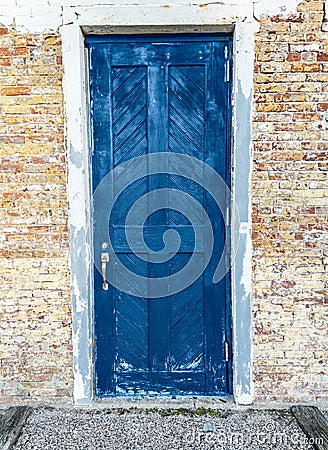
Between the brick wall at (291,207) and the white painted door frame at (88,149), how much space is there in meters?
0.08

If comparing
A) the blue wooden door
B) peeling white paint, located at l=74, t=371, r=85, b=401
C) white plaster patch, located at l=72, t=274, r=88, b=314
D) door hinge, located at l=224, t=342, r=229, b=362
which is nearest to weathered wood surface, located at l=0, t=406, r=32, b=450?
peeling white paint, located at l=74, t=371, r=85, b=401

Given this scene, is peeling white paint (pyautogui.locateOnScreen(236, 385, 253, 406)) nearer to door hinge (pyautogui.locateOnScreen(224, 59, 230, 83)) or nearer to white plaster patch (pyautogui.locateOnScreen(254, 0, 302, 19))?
door hinge (pyautogui.locateOnScreen(224, 59, 230, 83))

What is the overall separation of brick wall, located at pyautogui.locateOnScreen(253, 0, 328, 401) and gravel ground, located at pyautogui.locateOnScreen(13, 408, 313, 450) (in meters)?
0.30

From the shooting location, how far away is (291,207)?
3.37m

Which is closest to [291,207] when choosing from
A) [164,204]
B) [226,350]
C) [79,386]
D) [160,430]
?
[164,204]

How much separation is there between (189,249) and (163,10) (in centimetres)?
169

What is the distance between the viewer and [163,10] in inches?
125

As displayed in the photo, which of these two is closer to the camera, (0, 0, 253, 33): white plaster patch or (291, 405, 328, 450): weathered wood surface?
(291, 405, 328, 450): weathered wood surface

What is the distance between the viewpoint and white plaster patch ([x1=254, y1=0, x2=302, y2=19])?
3.20 meters

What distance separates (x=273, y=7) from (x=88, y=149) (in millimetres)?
1627

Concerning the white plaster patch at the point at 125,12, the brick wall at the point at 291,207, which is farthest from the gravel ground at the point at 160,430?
the white plaster patch at the point at 125,12

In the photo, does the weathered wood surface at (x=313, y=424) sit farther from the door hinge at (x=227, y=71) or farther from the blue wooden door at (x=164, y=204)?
the door hinge at (x=227, y=71)

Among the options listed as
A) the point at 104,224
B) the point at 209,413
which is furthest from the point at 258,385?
the point at 104,224

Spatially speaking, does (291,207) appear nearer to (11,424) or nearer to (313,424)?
(313,424)
